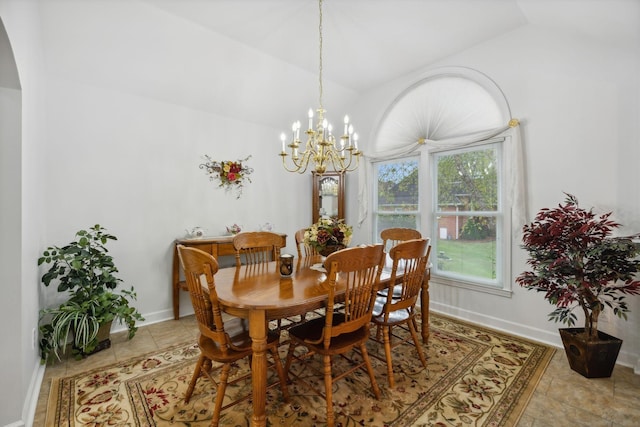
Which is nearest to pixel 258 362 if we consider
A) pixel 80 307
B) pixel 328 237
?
pixel 328 237

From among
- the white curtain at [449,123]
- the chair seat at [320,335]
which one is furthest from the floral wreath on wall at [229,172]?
the chair seat at [320,335]

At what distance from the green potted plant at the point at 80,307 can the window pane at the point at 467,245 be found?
341 cm

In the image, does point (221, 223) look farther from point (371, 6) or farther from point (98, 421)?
point (371, 6)

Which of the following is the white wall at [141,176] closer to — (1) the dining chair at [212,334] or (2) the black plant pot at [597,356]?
(1) the dining chair at [212,334]

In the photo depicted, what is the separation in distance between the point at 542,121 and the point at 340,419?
3.10 meters

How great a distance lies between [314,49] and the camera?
3.39 metres

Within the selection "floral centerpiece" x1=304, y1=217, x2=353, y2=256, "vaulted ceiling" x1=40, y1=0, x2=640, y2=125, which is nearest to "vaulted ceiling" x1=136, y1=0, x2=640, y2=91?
"vaulted ceiling" x1=40, y1=0, x2=640, y2=125

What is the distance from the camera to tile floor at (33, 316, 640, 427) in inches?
70.8

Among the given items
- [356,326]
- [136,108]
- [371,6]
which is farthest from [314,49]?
[356,326]

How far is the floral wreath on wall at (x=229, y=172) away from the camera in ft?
12.5

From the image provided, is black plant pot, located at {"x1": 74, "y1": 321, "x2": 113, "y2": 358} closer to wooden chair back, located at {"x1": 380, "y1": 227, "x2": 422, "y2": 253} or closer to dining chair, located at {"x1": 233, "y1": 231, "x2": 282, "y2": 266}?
dining chair, located at {"x1": 233, "y1": 231, "x2": 282, "y2": 266}

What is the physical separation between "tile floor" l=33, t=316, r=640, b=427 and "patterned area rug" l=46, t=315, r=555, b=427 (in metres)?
0.07

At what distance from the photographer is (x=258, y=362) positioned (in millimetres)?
1631

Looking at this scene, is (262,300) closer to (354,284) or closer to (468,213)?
(354,284)
